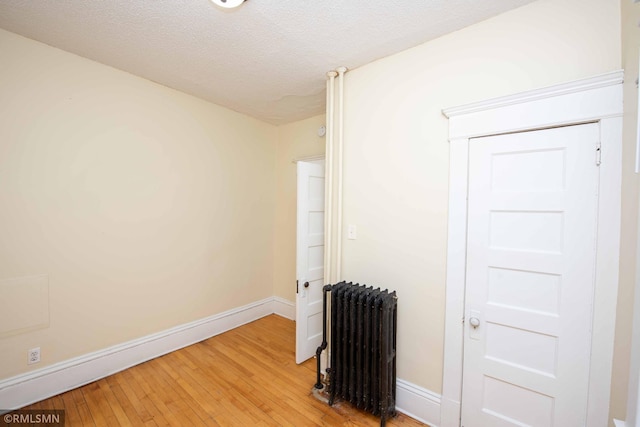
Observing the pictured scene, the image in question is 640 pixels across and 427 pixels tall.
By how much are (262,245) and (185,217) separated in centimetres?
114

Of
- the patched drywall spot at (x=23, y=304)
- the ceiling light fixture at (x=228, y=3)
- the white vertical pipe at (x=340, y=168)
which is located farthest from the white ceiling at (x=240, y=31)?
the patched drywall spot at (x=23, y=304)

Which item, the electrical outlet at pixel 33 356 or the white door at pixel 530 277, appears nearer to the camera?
the white door at pixel 530 277

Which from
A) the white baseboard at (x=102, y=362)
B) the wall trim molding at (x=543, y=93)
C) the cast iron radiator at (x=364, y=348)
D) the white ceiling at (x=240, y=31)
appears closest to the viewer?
the wall trim molding at (x=543, y=93)

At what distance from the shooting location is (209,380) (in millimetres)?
2193

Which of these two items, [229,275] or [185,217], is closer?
[185,217]

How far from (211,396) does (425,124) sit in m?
2.68

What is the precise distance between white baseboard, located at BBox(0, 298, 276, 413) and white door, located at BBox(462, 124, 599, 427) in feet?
8.66

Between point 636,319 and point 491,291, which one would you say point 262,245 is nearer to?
point 491,291

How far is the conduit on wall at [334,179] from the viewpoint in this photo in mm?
2242

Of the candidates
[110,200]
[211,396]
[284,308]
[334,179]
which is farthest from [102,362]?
[334,179]

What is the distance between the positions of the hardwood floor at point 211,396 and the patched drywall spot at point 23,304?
60 cm

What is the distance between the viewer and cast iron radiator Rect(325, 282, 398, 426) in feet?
5.66

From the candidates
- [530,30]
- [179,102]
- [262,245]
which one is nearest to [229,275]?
[262,245]

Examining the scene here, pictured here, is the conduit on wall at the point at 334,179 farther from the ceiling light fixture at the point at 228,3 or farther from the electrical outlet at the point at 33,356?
the electrical outlet at the point at 33,356
